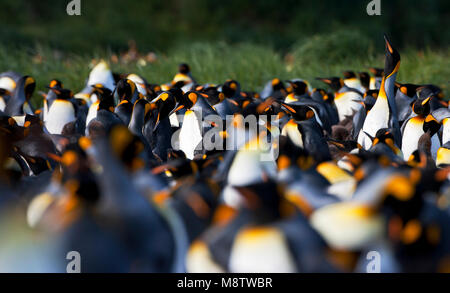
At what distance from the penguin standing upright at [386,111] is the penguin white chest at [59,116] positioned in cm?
229

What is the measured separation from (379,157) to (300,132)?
0.93 m

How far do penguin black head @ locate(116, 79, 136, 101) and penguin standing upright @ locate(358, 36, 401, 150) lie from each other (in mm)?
1754

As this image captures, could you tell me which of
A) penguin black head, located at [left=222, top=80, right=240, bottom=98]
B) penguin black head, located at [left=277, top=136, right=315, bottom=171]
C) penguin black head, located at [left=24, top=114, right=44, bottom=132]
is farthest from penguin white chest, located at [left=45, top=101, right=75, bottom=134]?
penguin black head, located at [left=277, top=136, right=315, bottom=171]

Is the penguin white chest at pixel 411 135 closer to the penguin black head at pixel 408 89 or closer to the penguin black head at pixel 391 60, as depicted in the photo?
the penguin black head at pixel 391 60

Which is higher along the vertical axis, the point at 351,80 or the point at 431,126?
the point at 351,80

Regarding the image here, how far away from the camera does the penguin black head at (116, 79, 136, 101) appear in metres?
3.71

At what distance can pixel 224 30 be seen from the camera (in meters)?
19.2

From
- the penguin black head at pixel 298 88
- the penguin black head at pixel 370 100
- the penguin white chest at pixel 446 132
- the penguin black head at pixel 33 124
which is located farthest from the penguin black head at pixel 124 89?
the penguin white chest at pixel 446 132

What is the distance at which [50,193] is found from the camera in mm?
1774

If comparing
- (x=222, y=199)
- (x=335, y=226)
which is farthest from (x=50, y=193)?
(x=335, y=226)

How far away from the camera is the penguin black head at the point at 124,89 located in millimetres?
3713

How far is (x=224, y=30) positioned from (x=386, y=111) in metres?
16.5

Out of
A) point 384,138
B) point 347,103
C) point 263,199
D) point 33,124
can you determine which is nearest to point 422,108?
point 384,138

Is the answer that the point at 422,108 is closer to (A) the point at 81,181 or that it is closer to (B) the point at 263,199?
(B) the point at 263,199
